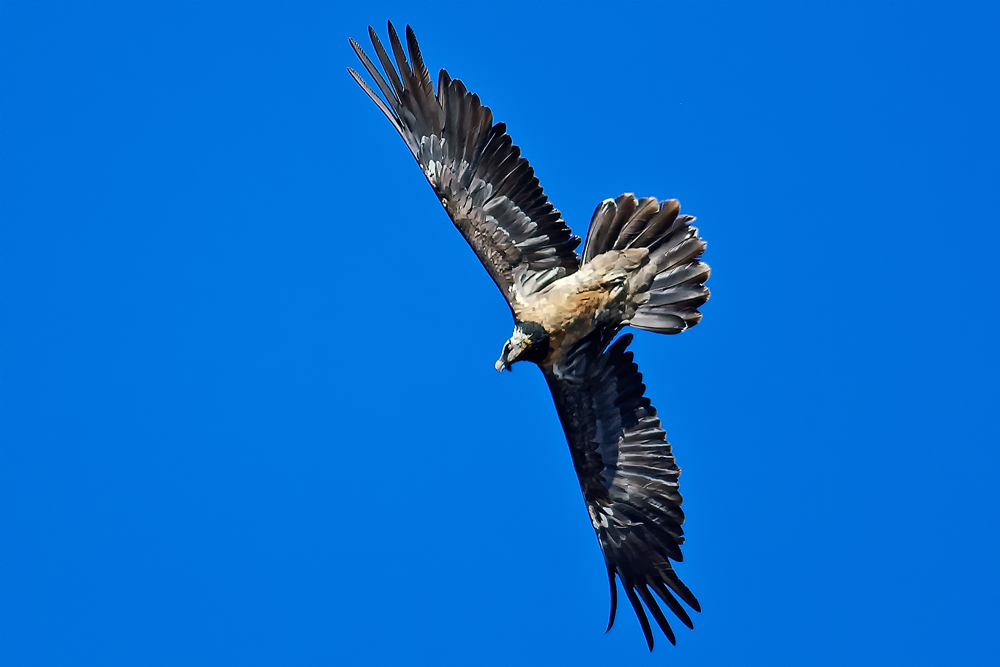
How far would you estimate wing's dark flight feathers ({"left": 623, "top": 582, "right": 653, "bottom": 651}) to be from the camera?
408 inches

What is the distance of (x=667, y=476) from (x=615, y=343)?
4.00ft

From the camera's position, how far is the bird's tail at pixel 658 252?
32.4 ft

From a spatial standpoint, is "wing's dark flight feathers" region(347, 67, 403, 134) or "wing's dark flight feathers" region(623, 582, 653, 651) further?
"wing's dark flight feathers" region(623, 582, 653, 651)

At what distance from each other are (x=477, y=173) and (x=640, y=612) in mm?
3817

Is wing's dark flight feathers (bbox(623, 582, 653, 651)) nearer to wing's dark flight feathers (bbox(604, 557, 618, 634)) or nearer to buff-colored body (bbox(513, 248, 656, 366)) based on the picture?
wing's dark flight feathers (bbox(604, 557, 618, 634))

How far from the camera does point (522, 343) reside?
973 cm

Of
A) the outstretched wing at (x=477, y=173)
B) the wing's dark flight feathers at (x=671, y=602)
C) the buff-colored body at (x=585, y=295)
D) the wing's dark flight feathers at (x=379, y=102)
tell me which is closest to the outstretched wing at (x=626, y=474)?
the wing's dark flight feathers at (x=671, y=602)

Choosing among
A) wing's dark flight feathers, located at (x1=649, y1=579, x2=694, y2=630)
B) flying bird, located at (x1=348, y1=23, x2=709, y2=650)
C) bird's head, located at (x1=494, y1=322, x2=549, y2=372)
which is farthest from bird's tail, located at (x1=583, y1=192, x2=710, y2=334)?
wing's dark flight feathers, located at (x1=649, y1=579, x2=694, y2=630)

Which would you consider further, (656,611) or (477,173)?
(656,611)

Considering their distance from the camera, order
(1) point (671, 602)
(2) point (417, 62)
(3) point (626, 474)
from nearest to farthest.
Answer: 1. (2) point (417, 62)
2. (1) point (671, 602)
3. (3) point (626, 474)

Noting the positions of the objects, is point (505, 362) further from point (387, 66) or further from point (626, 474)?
point (387, 66)

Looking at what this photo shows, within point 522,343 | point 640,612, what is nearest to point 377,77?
point 522,343

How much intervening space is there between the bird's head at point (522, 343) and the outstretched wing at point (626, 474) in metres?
0.49

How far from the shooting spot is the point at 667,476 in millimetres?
10469
